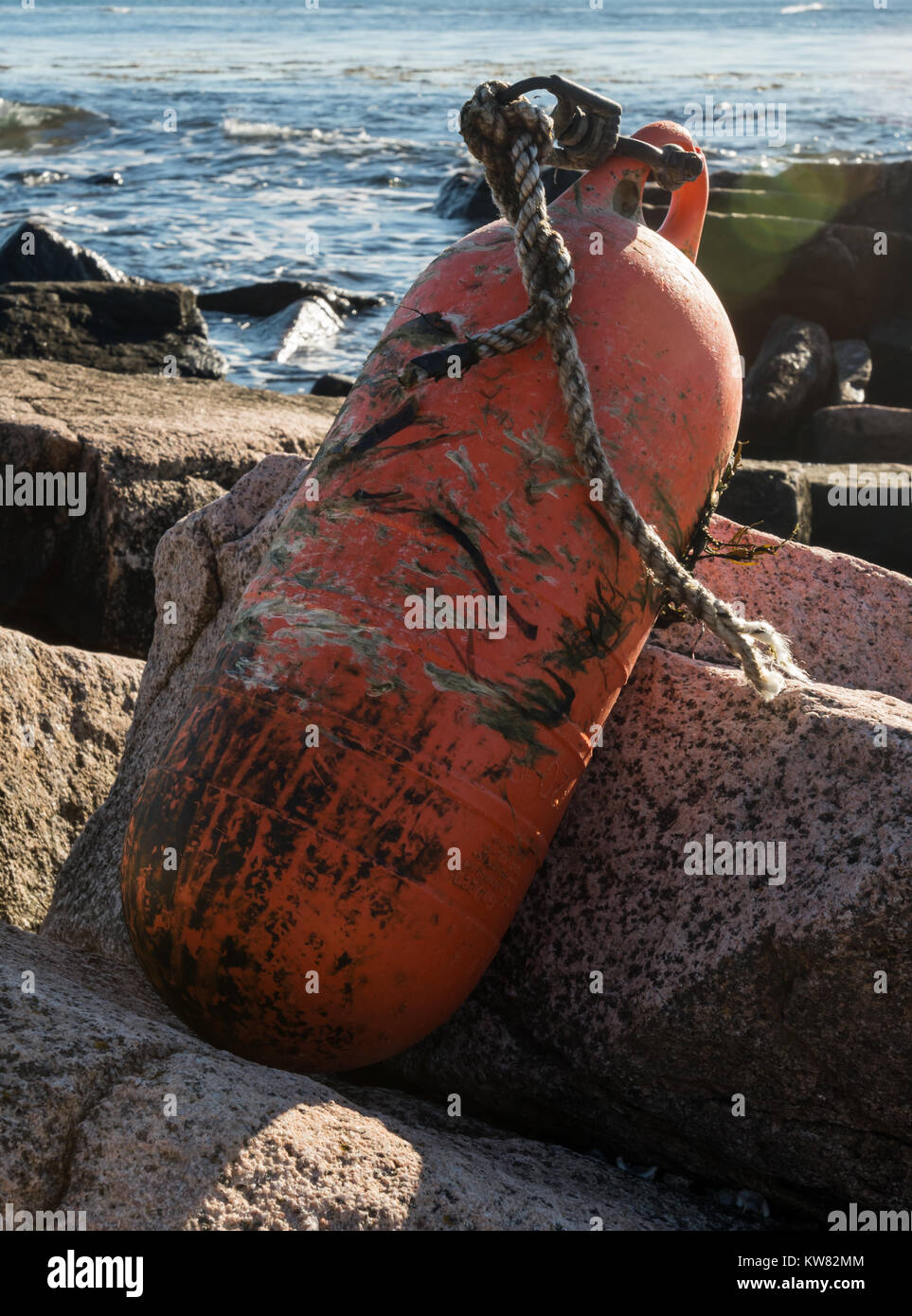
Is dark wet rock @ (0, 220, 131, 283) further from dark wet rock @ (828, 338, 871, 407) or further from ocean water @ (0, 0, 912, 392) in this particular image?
dark wet rock @ (828, 338, 871, 407)

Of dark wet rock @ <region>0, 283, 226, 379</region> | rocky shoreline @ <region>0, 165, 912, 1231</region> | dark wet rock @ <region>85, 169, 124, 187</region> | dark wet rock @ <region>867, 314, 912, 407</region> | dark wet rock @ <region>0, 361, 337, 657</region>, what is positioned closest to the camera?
rocky shoreline @ <region>0, 165, 912, 1231</region>

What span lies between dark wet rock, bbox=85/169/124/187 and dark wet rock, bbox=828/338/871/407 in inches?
491

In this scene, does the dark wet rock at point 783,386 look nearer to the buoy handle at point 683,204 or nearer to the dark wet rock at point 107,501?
the dark wet rock at point 107,501

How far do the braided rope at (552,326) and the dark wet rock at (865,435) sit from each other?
5.30 meters

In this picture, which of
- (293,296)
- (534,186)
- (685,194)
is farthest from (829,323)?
(534,186)

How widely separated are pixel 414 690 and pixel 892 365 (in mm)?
8732

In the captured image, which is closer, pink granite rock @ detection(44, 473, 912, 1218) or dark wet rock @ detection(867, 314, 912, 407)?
pink granite rock @ detection(44, 473, 912, 1218)

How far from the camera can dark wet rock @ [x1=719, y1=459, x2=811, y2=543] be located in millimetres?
5355

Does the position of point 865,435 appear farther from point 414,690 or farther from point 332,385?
point 414,690

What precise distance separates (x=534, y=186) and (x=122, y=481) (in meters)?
2.51

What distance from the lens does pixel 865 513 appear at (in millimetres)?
5719

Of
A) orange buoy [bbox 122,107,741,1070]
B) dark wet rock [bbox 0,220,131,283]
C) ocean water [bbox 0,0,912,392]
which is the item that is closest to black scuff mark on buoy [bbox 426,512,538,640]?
orange buoy [bbox 122,107,741,1070]

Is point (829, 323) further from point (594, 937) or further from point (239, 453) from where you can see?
point (594, 937)

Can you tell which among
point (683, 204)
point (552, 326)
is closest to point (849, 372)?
point (683, 204)
